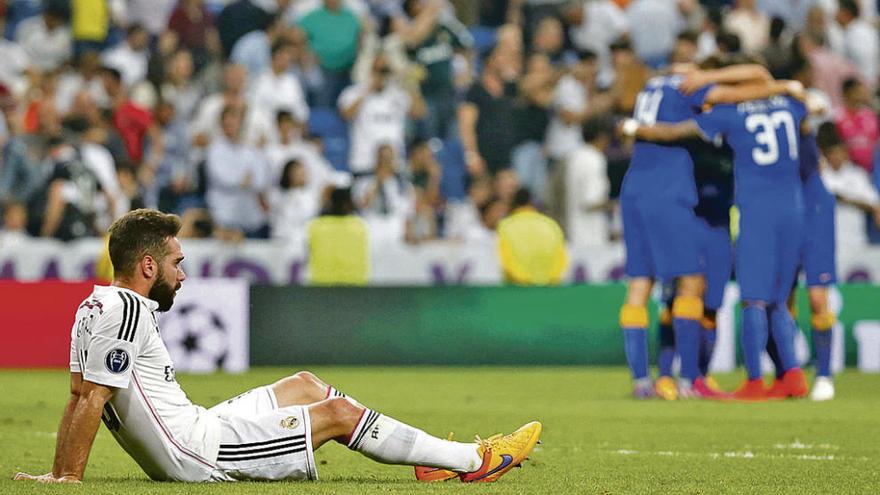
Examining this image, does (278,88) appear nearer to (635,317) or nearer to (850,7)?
(850,7)

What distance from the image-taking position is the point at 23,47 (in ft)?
68.0

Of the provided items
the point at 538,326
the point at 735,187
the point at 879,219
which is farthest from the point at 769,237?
the point at 879,219

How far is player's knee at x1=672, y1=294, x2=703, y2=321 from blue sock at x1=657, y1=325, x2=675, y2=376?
484 millimetres

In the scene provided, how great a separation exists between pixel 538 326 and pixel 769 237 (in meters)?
5.21

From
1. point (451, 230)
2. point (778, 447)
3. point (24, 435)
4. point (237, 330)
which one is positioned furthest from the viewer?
point (451, 230)

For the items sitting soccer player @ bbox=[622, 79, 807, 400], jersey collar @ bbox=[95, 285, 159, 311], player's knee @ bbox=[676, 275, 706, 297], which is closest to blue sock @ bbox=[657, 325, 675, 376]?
player's knee @ bbox=[676, 275, 706, 297]

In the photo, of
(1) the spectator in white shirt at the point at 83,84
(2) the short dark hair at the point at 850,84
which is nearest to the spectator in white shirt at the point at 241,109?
(1) the spectator in white shirt at the point at 83,84

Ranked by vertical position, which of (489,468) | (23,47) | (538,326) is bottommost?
(538,326)

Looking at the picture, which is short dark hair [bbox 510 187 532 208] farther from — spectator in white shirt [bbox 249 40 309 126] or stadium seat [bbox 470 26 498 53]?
stadium seat [bbox 470 26 498 53]

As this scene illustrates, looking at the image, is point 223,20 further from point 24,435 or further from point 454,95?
point 24,435

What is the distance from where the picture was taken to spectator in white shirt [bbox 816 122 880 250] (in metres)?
18.6

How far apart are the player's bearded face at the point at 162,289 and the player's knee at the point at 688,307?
6.42 m

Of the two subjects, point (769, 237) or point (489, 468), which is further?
point (769, 237)

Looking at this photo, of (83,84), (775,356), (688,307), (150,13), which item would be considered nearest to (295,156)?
(83,84)
